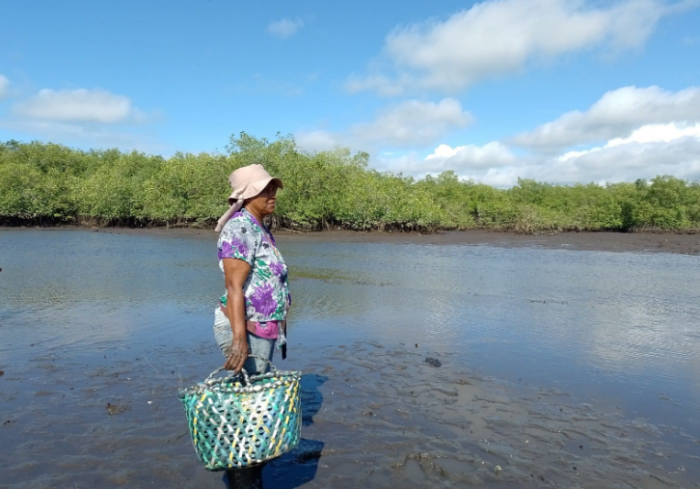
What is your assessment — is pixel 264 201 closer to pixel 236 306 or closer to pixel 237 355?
pixel 236 306

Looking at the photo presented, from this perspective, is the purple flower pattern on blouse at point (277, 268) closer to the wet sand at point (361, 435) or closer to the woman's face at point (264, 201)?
the woman's face at point (264, 201)

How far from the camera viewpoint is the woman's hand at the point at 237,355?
332cm

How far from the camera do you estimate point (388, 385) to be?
5.88 meters

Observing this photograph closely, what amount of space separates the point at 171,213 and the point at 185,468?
4193cm

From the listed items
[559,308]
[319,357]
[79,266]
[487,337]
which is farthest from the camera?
[79,266]

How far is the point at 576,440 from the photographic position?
14.9 feet

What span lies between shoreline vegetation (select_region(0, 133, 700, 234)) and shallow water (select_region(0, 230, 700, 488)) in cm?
2820

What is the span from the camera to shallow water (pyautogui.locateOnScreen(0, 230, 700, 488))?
157 inches

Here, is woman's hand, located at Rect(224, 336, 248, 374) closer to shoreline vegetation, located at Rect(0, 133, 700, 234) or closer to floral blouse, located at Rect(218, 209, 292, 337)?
floral blouse, located at Rect(218, 209, 292, 337)

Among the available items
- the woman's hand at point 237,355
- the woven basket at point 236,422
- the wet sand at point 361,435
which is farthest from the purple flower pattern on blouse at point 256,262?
the wet sand at point 361,435

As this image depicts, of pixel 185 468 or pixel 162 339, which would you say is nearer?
pixel 185 468

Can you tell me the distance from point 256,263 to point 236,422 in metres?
0.94

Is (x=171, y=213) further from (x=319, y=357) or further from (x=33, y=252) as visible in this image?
(x=319, y=357)

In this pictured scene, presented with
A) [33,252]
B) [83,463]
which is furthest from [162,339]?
[33,252]
